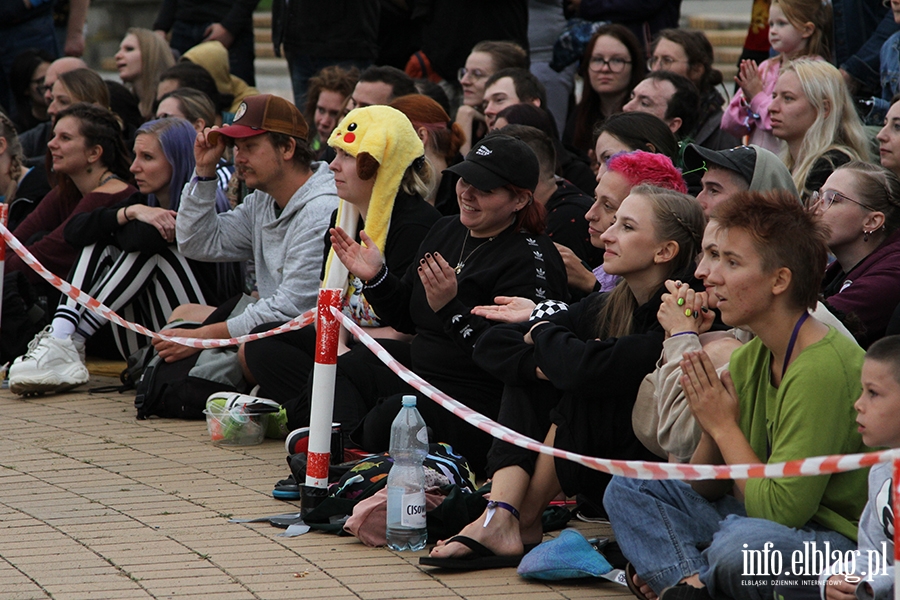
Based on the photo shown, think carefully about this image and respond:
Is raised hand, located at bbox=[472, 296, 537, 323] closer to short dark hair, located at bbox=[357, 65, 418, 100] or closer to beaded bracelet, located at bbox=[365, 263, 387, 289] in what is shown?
beaded bracelet, located at bbox=[365, 263, 387, 289]

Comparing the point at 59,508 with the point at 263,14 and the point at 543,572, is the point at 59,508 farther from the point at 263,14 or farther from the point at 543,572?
the point at 263,14

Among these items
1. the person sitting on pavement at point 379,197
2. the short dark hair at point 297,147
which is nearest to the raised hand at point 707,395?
the person sitting on pavement at point 379,197

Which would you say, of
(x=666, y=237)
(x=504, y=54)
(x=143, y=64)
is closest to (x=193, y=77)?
(x=143, y=64)

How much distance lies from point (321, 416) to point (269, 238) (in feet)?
7.41

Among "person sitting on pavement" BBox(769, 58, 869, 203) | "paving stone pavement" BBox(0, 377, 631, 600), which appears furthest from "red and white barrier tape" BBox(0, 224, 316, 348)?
"person sitting on pavement" BBox(769, 58, 869, 203)

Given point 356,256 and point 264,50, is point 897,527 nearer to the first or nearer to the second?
point 356,256

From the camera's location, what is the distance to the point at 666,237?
15.3ft

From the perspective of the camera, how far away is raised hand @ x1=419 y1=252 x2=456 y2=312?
16.4 feet

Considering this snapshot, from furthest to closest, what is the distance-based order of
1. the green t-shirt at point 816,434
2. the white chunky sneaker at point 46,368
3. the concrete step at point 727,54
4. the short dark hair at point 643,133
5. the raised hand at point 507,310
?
the concrete step at point 727,54 < the white chunky sneaker at point 46,368 < the short dark hair at point 643,133 < the raised hand at point 507,310 < the green t-shirt at point 816,434

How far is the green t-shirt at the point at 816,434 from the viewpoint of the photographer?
147 inches

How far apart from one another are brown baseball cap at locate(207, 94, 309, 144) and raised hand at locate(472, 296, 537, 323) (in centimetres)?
234

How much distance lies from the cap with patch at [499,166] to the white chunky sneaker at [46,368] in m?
3.46

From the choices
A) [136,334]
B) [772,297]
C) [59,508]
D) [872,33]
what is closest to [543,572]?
[772,297]

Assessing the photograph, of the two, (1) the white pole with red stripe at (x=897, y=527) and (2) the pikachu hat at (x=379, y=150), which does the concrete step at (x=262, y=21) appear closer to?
(2) the pikachu hat at (x=379, y=150)
